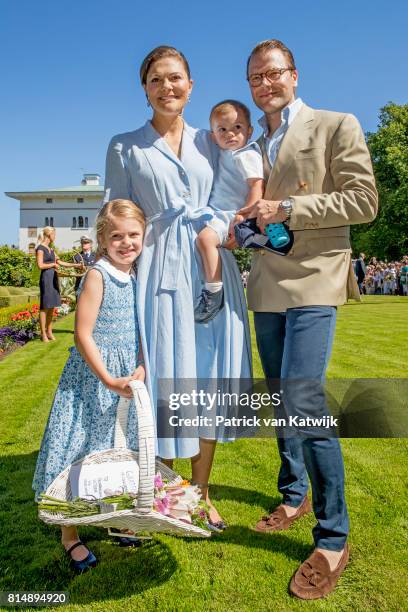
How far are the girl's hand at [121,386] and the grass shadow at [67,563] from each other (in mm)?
1021

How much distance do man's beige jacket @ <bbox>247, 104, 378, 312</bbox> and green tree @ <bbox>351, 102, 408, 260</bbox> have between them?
3769 cm

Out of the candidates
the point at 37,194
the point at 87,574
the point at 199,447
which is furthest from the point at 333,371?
the point at 37,194

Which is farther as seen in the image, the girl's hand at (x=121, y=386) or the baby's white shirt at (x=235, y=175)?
the baby's white shirt at (x=235, y=175)

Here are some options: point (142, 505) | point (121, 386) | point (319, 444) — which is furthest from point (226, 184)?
point (142, 505)

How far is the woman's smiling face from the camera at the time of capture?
3.20 m

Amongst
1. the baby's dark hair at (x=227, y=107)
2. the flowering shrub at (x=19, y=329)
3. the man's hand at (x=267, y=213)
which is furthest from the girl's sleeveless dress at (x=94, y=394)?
the flowering shrub at (x=19, y=329)

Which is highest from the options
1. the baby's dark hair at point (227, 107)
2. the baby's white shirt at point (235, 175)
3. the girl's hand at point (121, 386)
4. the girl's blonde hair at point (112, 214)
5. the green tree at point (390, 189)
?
the green tree at point (390, 189)

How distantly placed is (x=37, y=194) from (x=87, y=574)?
80.3 m

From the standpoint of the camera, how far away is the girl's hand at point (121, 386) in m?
2.89

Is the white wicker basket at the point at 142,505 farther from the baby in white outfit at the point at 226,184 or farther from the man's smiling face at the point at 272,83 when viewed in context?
the man's smiling face at the point at 272,83

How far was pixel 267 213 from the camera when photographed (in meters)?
2.99

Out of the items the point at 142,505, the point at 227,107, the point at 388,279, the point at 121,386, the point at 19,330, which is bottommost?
the point at 19,330

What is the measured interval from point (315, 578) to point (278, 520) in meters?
0.75

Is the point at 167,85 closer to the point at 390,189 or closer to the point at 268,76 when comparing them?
the point at 268,76
